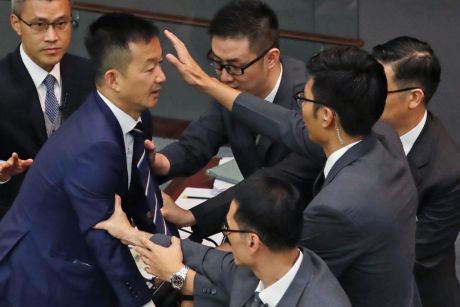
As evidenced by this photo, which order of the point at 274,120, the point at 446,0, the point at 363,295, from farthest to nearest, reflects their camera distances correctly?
the point at 446,0 < the point at 274,120 < the point at 363,295

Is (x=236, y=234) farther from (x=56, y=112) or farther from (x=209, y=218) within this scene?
(x=56, y=112)

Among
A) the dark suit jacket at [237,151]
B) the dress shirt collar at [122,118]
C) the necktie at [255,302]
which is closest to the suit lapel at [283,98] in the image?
the dark suit jacket at [237,151]

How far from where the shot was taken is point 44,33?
10.6 feet

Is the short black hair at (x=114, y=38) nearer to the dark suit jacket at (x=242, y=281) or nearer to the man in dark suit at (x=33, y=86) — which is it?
the dark suit jacket at (x=242, y=281)

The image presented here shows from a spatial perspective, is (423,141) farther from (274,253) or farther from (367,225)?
(274,253)

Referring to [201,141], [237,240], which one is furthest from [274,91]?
[237,240]

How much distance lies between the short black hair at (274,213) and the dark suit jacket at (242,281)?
90mm

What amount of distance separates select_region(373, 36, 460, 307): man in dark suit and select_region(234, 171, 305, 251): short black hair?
0.86 m

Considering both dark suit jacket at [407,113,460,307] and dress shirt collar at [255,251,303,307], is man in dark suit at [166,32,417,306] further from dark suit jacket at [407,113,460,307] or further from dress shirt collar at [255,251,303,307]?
dark suit jacket at [407,113,460,307]

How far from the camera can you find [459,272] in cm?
437

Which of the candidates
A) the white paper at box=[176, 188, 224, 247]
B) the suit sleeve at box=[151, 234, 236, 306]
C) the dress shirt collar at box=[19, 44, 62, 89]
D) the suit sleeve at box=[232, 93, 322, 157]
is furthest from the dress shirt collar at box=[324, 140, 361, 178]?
the dress shirt collar at box=[19, 44, 62, 89]

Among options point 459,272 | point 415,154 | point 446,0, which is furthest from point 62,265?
point 446,0

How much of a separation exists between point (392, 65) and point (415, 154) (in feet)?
1.00

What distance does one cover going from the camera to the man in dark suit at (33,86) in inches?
127
